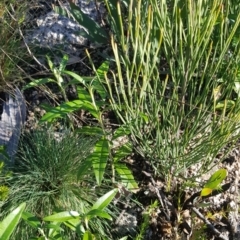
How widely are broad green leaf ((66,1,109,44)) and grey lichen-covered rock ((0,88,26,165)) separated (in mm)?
460

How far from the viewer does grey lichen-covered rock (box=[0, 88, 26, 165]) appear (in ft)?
8.36

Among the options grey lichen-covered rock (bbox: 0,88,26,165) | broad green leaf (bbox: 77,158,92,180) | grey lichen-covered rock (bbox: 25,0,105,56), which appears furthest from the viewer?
grey lichen-covered rock (bbox: 25,0,105,56)

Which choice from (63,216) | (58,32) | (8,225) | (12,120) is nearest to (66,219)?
(63,216)

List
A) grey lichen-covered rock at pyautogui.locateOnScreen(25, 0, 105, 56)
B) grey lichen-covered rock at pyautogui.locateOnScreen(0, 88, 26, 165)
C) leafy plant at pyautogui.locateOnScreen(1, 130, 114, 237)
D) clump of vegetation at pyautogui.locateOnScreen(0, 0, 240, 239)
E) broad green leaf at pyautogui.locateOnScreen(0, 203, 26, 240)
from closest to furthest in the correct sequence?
1. broad green leaf at pyautogui.locateOnScreen(0, 203, 26, 240)
2. clump of vegetation at pyautogui.locateOnScreen(0, 0, 240, 239)
3. leafy plant at pyautogui.locateOnScreen(1, 130, 114, 237)
4. grey lichen-covered rock at pyautogui.locateOnScreen(0, 88, 26, 165)
5. grey lichen-covered rock at pyautogui.locateOnScreen(25, 0, 105, 56)

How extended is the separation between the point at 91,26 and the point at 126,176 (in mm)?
816

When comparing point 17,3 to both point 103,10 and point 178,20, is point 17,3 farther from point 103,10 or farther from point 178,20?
point 178,20

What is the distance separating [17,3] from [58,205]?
45.8 inches

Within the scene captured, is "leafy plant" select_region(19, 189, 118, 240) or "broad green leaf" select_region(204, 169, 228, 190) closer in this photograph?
"leafy plant" select_region(19, 189, 118, 240)

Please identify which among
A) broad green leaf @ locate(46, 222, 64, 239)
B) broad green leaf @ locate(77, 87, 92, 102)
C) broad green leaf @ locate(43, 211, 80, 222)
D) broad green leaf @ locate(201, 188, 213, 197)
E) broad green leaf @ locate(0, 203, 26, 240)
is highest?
broad green leaf @ locate(77, 87, 92, 102)

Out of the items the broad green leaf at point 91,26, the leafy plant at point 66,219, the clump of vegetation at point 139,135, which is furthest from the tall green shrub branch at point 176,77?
the leafy plant at point 66,219

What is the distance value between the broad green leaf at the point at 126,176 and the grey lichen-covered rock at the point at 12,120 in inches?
21.1

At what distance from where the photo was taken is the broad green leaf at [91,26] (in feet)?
8.55

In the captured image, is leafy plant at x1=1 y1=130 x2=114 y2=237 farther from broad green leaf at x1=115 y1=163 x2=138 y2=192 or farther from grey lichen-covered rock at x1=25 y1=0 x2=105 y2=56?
grey lichen-covered rock at x1=25 y1=0 x2=105 y2=56

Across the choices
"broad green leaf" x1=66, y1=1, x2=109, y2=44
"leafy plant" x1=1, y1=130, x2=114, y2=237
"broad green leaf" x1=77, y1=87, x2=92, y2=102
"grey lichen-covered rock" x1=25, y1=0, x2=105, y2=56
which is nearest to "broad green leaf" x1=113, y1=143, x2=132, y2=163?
"leafy plant" x1=1, y1=130, x2=114, y2=237
